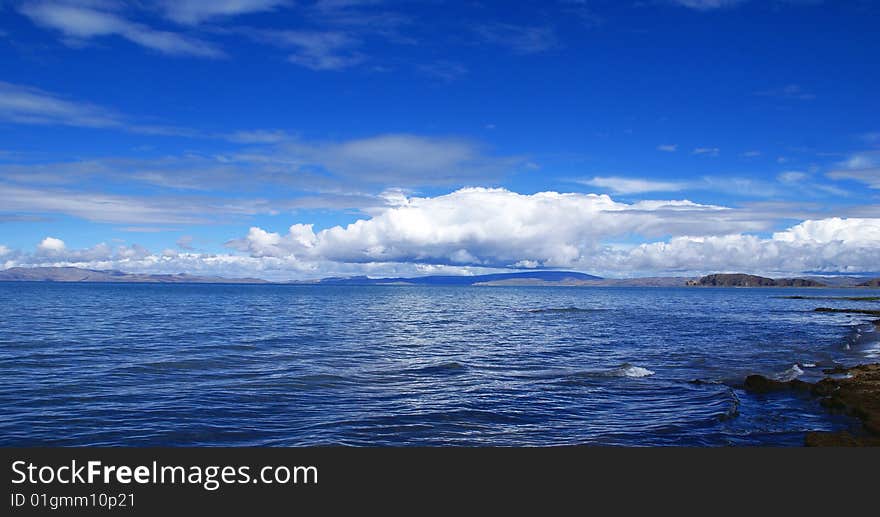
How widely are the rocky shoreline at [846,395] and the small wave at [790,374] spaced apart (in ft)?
4.69

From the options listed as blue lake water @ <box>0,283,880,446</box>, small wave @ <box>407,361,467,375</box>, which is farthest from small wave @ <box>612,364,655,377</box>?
small wave @ <box>407,361,467,375</box>

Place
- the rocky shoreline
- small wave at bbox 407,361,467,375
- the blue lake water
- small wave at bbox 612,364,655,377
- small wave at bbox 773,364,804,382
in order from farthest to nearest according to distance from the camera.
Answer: small wave at bbox 407,361,467,375
small wave at bbox 612,364,655,377
small wave at bbox 773,364,804,382
the blue lake water
the rocky shoreline

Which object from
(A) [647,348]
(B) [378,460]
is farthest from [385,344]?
(B) [378,460]

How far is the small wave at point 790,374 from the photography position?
31041 millimetres

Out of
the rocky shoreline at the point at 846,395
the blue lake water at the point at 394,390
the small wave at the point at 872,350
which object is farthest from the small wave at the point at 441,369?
the small wave at the point at 872,350

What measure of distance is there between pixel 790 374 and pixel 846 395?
28.6 ft

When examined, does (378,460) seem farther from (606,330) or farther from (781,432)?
(606,330)

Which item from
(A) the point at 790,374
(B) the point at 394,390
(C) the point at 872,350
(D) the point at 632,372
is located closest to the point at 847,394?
(A) the point at 790,374

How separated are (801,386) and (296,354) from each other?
30318 mm

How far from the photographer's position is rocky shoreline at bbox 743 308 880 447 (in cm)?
1767

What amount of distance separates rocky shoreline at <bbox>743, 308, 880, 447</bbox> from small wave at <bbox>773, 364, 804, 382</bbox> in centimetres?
143

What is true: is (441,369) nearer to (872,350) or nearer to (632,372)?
(632,372)

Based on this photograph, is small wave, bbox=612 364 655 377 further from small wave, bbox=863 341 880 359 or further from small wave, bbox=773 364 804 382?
small wave, bbox=863 341 880 359

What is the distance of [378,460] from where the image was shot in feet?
39.0
